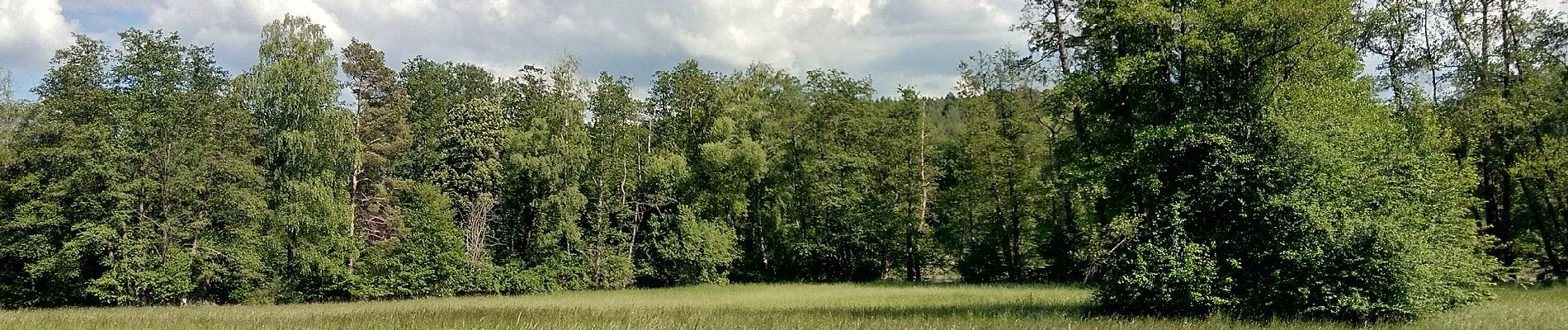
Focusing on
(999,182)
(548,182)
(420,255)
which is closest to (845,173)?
(999,182)

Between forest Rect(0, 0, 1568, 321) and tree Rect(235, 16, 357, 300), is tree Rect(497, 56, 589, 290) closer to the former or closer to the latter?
forest Rect(0, 0, 1568, 321)

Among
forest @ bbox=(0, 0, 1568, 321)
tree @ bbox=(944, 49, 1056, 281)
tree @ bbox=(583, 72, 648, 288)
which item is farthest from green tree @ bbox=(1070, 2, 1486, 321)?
tree @ bbox=(583, 72, 648, 288)

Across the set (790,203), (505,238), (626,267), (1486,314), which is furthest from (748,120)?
(1486,314)

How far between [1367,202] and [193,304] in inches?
1384

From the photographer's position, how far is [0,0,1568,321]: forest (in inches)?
629

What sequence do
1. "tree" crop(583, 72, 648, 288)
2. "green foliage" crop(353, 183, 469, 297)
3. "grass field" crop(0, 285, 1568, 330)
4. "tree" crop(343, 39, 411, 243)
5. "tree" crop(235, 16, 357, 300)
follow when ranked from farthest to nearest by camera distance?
"tree" crop(583, 72, 648, 288) < "tree" crop(343, 39, 411, 243) < "green foliage" crop(353, 183, 469, 297) < "tree" crop(235, 16, 357, 300) < "grass field" crop(0, 285, 1568, 330)

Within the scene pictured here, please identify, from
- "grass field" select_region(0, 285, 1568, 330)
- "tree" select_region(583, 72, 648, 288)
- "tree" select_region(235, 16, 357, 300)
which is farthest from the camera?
"tree" select_region(583, 72, 648, 288)

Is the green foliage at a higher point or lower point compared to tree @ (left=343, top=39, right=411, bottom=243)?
lower

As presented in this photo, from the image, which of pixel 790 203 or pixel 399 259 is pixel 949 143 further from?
pixel 399 259

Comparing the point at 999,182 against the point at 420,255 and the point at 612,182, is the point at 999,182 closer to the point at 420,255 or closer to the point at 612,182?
the point at 612,182

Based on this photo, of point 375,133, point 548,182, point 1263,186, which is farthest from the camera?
point 375,133

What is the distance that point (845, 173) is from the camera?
45.3 metres

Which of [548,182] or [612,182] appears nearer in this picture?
[548,182]

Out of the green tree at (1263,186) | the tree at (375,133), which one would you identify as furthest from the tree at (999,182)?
the tree at (375,133)
